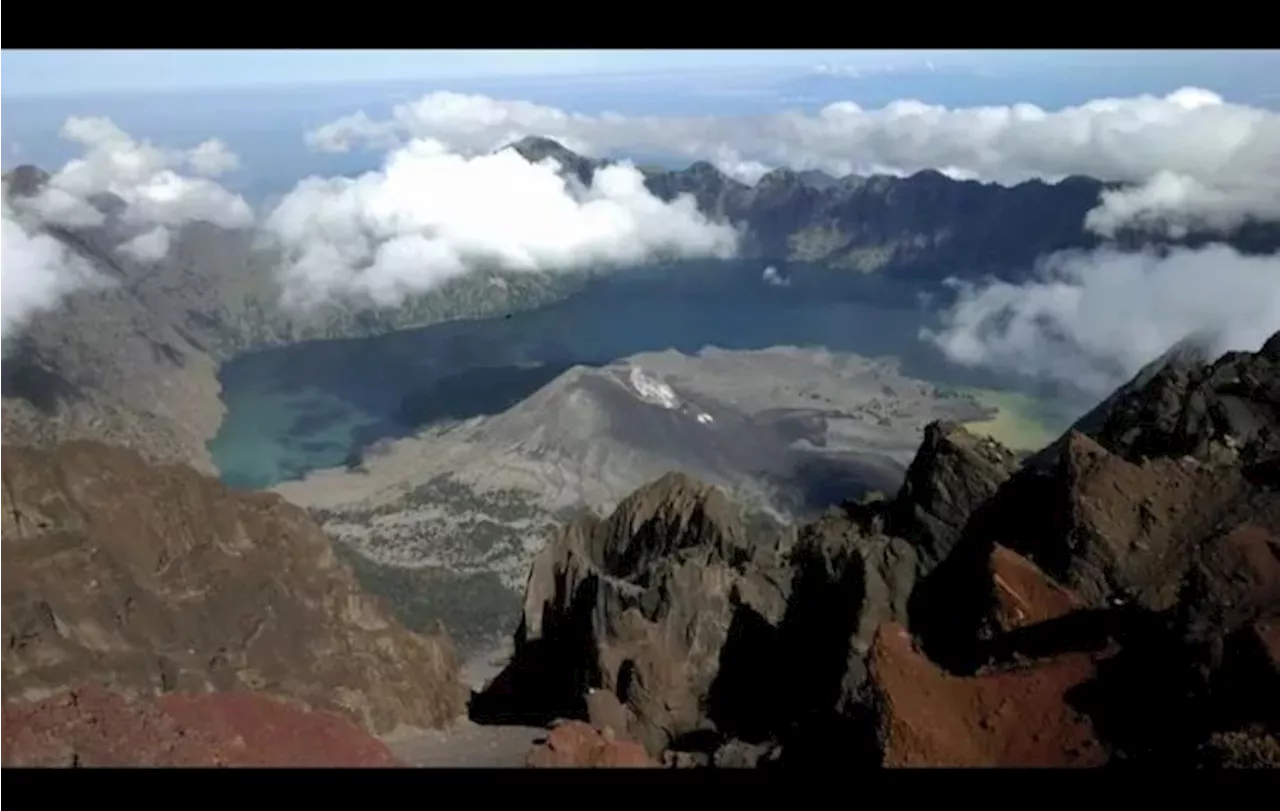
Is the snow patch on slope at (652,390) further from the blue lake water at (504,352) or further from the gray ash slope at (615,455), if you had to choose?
the blue lake water at (504,352)

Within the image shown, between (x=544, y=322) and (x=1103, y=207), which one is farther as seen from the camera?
(x=1103, y=207)

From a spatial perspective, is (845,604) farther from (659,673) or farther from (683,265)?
(683,265)

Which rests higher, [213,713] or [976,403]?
[213,713]

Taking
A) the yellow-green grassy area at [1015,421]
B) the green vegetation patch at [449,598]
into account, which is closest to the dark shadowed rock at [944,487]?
the yellow-green grassy area at [1015,421]

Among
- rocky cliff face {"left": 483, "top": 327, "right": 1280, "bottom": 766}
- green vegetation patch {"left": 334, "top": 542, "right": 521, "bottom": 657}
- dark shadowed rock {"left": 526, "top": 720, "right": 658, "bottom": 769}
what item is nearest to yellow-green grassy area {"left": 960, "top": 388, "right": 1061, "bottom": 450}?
rocky cliff face {"left": 483, "top": 327, "right": 1280, "bottom": 766}

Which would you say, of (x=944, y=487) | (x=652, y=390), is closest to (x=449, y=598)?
(x=652, y=390)
